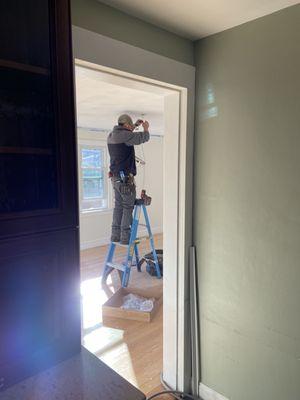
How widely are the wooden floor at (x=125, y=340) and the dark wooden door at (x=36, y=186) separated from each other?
1.04 metres

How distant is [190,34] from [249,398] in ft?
6.86

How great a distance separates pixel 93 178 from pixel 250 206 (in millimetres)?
4435

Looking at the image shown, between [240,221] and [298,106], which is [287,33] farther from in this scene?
[240,221]

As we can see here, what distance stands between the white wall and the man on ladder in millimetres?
1902

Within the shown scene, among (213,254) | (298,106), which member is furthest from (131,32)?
(213,254)

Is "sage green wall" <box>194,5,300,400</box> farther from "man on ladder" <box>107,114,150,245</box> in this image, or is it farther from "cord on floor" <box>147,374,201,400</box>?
"man on ladder" <box>107,114,150,245</box>

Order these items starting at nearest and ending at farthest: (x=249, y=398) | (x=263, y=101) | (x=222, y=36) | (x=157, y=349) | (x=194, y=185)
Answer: (x=263, y=101), (x=222, y=36), (x=249, y=398), (x=194, y=185), (x=157, y=349)

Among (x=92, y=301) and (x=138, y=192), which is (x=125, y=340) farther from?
(x=138, y=192)

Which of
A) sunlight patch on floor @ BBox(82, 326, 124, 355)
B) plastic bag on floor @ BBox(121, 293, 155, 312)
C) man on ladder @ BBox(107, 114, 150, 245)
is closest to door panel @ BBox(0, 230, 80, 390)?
sunlight patch on floor @ BBox(82, 326, 124, 355)

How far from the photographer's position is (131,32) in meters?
1.46

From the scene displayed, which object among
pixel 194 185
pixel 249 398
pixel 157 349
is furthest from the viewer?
pixel 157 349

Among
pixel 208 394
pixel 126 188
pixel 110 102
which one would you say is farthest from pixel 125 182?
pixel 208 394

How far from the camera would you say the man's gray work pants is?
363 centimetres

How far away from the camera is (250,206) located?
162cm
